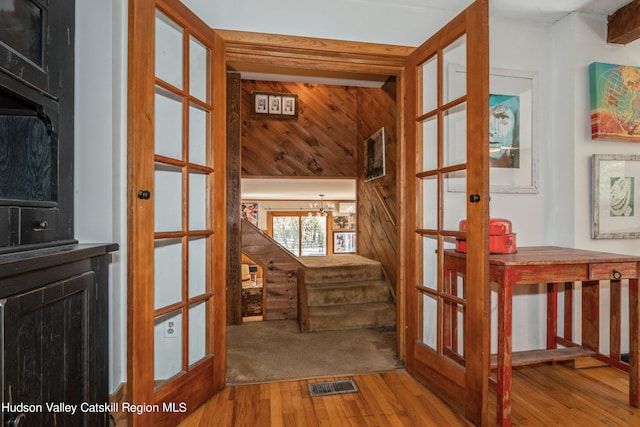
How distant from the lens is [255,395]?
6.47ft

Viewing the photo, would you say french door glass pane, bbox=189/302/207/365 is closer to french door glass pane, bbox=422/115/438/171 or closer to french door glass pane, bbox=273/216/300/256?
french door glass pane, bbox=422/115/438/171

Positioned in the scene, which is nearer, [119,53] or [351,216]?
[119,53]

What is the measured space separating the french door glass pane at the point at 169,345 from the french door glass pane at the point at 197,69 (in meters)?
1.19

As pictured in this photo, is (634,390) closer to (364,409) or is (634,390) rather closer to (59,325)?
(364,409)

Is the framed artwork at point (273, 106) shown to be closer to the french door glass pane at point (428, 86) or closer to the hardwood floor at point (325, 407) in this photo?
the french door glass pane at point (428, 86)

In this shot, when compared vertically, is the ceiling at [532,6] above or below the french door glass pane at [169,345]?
above

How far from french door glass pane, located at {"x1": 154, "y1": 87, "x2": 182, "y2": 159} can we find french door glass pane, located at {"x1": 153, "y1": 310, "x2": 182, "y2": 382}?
0.85 metres

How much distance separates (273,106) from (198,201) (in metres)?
2.53

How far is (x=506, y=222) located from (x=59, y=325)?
205cm

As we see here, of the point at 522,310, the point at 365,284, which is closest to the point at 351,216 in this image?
the point at 365,284

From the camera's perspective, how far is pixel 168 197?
1845 millimetres

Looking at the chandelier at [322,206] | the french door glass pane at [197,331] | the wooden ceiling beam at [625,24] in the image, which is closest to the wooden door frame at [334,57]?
the french door glass pane at [197,331]

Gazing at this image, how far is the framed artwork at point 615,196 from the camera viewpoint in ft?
7.56

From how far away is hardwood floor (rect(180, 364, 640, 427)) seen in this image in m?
1.71
